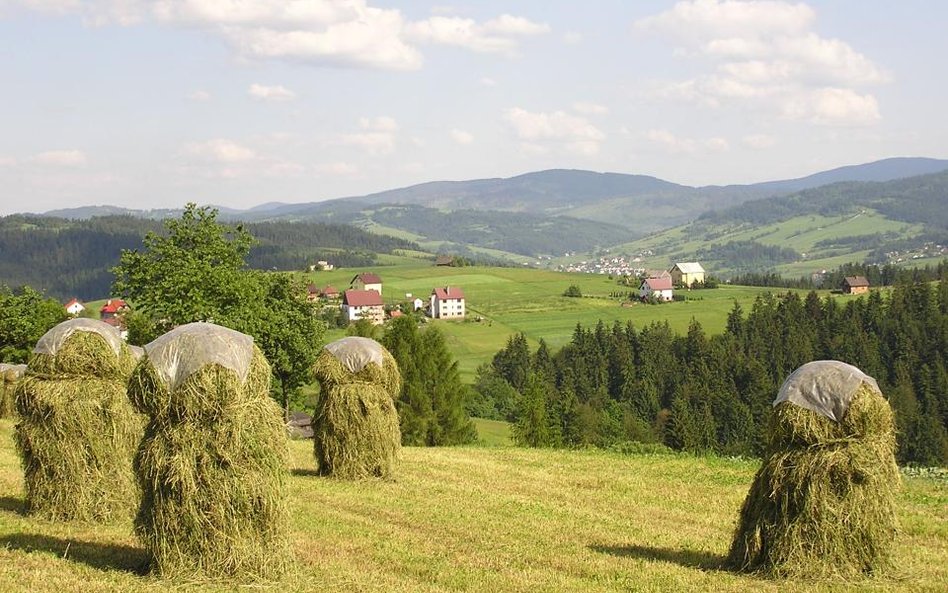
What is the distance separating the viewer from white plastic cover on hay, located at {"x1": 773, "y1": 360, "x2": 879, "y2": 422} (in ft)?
44.1

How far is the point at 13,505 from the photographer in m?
17.4

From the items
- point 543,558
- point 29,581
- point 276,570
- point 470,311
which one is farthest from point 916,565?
point 470,311

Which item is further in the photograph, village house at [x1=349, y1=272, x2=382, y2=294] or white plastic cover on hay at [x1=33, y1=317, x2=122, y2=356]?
village house at [x1=349, y1=272, x2=382, y2=294]

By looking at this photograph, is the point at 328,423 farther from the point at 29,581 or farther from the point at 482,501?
the point at 29,581

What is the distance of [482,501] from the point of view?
2038 centimetres

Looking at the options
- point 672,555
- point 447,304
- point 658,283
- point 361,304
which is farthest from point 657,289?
point 672,555

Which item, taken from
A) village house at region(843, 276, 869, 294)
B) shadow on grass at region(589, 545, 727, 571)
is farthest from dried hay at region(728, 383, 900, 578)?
village house at region(843, 276, 869, 294)

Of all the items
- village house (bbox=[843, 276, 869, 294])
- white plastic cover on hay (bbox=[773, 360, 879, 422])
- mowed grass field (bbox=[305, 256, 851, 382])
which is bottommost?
mowed grass field (bbox=[305, 256, 851, 382])

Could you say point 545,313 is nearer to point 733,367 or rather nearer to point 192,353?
point 733,367

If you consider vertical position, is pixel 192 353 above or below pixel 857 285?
above

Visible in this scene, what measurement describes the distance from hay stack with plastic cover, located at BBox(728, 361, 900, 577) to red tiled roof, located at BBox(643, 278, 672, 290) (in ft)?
583

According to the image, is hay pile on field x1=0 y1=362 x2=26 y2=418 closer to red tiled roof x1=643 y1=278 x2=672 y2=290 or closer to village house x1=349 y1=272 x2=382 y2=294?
village house x1=349 y1=272 x2=382 y2=294

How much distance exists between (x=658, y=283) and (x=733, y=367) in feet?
223

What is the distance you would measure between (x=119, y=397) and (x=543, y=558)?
8488mm
